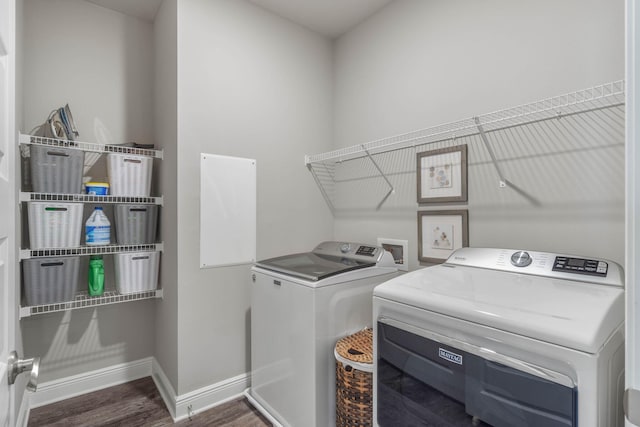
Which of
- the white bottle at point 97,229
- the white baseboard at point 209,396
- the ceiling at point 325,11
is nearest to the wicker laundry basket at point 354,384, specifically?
the white baseboard at point 209,396

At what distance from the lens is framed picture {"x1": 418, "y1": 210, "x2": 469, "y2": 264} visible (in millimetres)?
1730

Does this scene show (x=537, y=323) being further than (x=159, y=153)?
No

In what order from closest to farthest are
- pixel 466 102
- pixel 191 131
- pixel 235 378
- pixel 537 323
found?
pixel 537 323 → pixel 466 102 → pixel 191 131 → pixel 235 378

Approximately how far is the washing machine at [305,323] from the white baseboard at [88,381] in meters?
0.93

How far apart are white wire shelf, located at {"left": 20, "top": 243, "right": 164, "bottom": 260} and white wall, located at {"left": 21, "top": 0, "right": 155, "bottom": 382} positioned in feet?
0.94

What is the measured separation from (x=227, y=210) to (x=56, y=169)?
36.5 inches

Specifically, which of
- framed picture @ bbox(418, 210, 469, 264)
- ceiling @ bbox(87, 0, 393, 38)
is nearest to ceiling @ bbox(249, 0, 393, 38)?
ceiling @ bbox(87, 0, 393, 38)

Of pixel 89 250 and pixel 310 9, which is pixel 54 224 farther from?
pixel 310 9

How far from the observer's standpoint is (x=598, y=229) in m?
1.29

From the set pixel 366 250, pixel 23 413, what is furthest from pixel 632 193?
pixel 23 413

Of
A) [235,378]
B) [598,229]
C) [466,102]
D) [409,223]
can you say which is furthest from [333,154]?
[235,378]

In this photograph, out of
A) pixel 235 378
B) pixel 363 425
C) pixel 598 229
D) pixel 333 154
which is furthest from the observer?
pixel 333 154

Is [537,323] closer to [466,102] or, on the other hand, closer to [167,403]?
[466,102]

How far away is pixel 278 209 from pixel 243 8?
137cm
